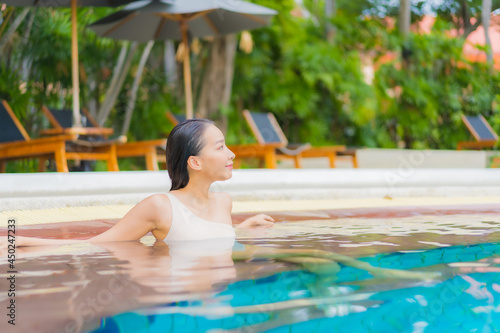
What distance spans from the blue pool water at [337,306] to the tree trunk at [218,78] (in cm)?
909

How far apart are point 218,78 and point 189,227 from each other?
8.58m

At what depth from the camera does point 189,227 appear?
2658mm

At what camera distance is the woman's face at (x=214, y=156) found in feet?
8.36

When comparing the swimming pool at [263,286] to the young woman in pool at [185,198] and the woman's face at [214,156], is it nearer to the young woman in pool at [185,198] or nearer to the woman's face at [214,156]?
the young woman in pool at [185,198]

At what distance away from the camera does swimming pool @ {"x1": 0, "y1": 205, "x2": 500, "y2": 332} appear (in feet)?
4.74

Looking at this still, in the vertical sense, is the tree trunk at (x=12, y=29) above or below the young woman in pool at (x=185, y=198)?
above

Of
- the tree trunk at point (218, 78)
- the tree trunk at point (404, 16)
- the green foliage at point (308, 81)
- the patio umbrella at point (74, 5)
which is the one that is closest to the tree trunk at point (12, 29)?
the green foliage at point (308, 81)

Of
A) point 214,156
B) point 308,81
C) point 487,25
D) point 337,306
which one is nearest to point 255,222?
point 214,156

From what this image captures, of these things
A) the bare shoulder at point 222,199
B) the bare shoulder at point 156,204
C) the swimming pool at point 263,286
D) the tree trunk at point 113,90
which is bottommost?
the swimming pool at point 263,286

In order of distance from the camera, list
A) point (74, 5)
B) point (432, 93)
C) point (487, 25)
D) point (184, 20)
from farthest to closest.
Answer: point (487, 25) → point (432, 93) → point (184, 20) → point (74, 5)

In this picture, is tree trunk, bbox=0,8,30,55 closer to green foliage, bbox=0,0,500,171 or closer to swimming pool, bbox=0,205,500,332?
green foliage, bbox=0,0,500,171

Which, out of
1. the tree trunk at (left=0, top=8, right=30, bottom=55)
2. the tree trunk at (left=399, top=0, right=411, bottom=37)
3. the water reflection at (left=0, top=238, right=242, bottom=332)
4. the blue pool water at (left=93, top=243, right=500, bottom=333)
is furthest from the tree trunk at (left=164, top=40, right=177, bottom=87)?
the blue pool water at (left=93, top=243, right=500, bottom=333)

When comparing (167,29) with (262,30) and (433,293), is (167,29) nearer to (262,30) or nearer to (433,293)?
(262,30)

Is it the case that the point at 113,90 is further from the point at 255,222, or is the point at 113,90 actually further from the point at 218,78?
the point at 255,222
